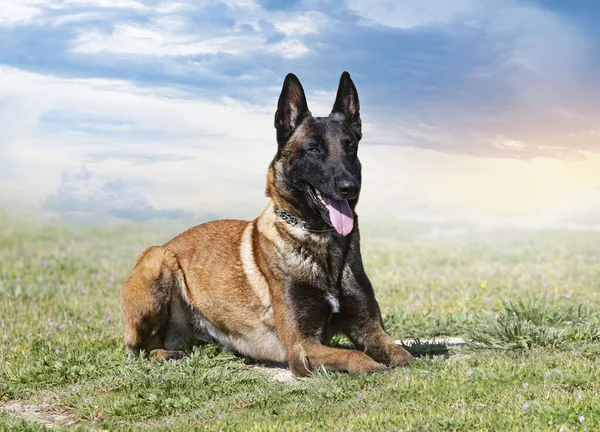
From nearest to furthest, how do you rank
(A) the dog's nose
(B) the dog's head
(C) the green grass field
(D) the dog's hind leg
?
(C) the green grass field < (A) the dog's nose < (B) the dog's head < (D) the dog's hind leg

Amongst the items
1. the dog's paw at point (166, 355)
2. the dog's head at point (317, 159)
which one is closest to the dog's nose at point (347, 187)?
the dog's head at point (317, 159)

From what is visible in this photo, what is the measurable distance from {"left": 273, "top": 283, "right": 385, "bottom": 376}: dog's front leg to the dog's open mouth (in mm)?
624

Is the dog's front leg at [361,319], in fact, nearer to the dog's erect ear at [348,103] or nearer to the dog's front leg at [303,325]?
the dog's front leg at [303,325]

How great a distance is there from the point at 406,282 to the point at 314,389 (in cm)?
655

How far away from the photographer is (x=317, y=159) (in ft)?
21.5

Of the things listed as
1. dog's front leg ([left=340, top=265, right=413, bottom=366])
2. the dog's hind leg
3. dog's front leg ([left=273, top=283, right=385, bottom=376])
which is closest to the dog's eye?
dog's front leg ([left=340, top=265, right=413, bottom=366])

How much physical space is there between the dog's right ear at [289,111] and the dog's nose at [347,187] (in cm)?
88

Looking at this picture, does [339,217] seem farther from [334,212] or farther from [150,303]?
[150,303]

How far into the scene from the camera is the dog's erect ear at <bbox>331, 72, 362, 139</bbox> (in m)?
7.03

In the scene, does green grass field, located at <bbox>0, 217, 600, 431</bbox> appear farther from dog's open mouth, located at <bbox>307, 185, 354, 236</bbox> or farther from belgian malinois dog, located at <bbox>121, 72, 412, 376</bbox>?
dog's open mouth, located at <bbox>307, 185, 354, 236</bbox>

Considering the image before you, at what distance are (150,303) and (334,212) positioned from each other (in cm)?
232

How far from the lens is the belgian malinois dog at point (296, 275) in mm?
6566

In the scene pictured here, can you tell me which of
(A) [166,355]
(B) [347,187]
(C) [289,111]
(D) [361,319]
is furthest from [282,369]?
(C) [289,111]

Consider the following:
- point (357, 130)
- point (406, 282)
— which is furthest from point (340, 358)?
point (406, 282)
